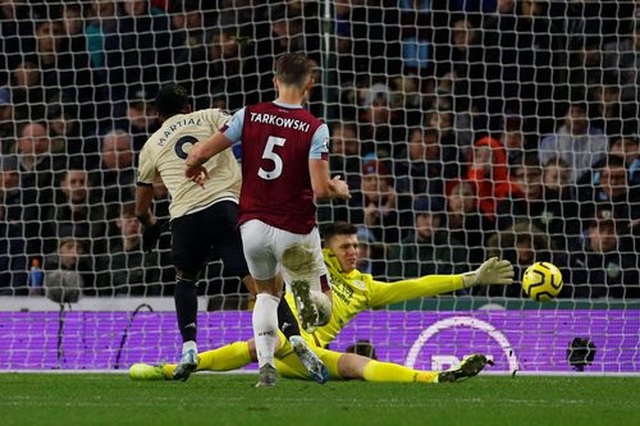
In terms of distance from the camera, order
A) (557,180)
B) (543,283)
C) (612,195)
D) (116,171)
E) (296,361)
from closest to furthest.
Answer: (296,361) < (543,283) < (612,195) < (557,180) < (116,171)

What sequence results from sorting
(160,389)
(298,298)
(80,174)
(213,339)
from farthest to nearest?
(80,174) < (213,339) < (160,389) < (298,298)

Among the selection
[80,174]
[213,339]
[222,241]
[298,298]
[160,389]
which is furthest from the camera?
[80,174]

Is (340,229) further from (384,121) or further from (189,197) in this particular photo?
(384,121)

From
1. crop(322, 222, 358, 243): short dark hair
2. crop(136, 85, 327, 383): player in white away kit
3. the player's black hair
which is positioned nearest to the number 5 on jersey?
crop(136, 85, 327, 383): player in white away kit

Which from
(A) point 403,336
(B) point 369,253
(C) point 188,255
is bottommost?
(A) point 403,336

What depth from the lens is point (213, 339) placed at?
42.0ft

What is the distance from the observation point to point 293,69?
8586 mm

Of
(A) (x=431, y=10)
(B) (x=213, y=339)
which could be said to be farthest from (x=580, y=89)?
(B) (x=213, y=339)

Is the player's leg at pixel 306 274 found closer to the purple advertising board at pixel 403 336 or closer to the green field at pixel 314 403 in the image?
the green field at pixel 314 403

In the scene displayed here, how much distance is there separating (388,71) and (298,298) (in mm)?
7293

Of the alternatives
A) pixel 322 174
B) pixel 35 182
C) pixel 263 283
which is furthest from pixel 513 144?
pixel 322 174

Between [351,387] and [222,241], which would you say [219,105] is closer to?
[222,241]

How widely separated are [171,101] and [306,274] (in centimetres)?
196

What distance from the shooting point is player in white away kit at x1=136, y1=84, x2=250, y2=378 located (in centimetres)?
995
